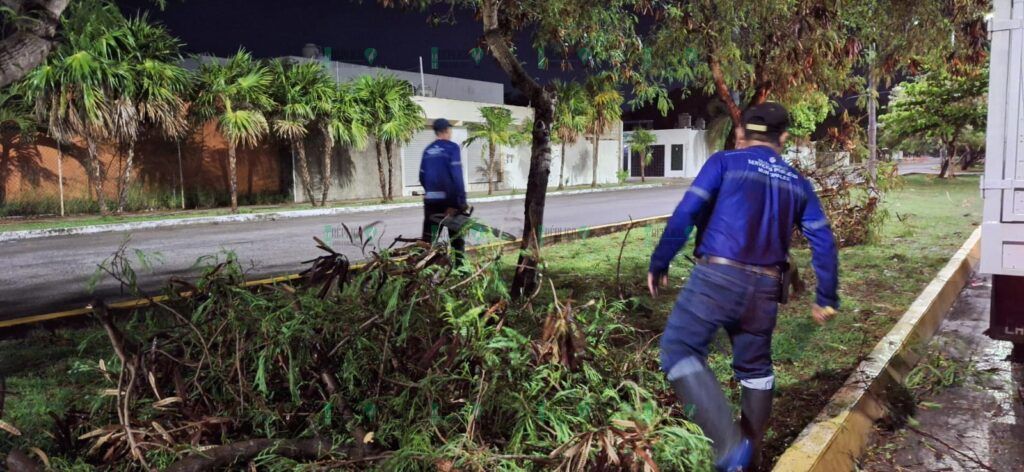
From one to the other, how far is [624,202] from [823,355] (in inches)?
725

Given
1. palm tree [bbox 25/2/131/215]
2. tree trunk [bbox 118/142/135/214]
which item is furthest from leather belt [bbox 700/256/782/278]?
tree trunk [bbox 118/142/135/214]

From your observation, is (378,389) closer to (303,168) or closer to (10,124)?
(10,124)

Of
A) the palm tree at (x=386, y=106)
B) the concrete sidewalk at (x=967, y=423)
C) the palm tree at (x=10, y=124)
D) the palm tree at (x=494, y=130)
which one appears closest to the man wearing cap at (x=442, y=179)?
the concrete sidewalk at (x=967, y=423)

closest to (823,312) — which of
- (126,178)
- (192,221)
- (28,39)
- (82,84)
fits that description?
(28,39)

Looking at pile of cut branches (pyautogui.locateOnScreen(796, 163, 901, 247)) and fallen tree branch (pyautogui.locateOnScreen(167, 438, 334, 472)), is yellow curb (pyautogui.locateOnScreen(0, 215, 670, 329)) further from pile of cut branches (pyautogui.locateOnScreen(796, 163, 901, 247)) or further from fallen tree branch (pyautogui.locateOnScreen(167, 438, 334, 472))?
pile of cut branches (pyautogui.locateOnScreen(796, 163, 901, 247))

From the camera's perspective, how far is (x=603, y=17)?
7750 mm

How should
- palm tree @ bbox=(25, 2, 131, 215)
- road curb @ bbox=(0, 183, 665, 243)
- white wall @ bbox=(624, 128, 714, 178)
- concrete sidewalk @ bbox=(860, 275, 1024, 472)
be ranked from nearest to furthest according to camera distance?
1. concrete sidewalk @ bbox=(860, 275, 1024, 472)
2. road curb @ bbox=(0, 183, 665, 243)
3. palm tree @ bbox=(25, 2, 131, 215)
4. white wall @ bbox=(624, 128, 714, 178)

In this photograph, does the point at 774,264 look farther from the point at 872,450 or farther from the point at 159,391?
the point at 159,391

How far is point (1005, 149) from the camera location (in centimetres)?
421

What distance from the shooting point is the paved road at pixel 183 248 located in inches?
303

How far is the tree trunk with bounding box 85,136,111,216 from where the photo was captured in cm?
1756

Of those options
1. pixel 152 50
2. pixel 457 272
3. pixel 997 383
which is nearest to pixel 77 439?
pixel 457 272

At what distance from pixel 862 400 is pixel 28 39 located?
14.9ft

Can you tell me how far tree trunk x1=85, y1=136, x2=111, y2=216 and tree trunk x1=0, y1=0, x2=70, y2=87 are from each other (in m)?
16.0
